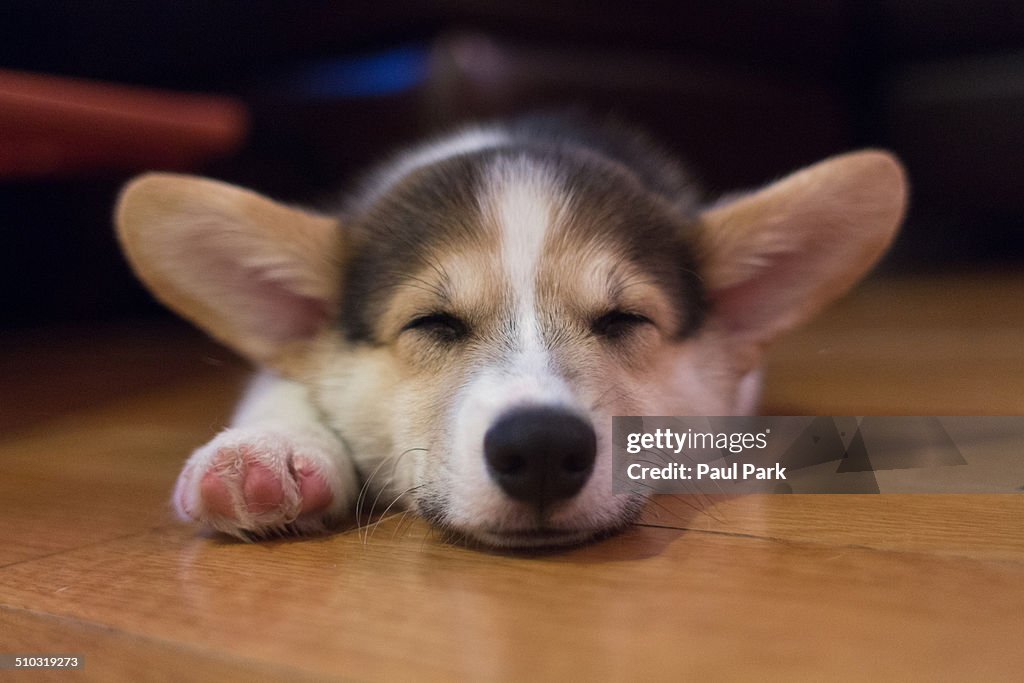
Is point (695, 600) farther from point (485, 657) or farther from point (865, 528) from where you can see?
point (865, 528)

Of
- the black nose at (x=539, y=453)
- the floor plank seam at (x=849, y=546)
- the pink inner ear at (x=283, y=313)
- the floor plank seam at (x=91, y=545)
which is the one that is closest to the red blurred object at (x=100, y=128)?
the pink inner ear at (x=283, y=313)

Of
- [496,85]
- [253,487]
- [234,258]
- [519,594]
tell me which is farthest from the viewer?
[496,85]

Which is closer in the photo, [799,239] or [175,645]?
[175,645]

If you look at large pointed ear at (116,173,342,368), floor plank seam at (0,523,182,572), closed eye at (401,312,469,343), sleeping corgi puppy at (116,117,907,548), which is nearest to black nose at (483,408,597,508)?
sleeping corgi puppy at (116,117,907,548)

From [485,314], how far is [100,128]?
1856 millimetres

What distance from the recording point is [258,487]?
54.9 inches

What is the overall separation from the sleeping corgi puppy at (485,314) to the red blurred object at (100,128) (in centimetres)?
97

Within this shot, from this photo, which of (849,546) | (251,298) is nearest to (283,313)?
(251,298)

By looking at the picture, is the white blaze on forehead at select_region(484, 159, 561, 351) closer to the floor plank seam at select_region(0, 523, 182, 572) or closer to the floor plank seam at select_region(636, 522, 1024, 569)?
the floor plank seam at select_region(636, 522, 1024, 569)

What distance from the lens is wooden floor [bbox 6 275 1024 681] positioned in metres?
0.94

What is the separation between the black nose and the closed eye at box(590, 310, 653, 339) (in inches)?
13.8

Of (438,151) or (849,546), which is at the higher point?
(438,151)

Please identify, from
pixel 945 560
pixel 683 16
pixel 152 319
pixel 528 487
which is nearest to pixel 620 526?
pixel 528 487

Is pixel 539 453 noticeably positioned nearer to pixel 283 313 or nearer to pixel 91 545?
pixel 91 545
